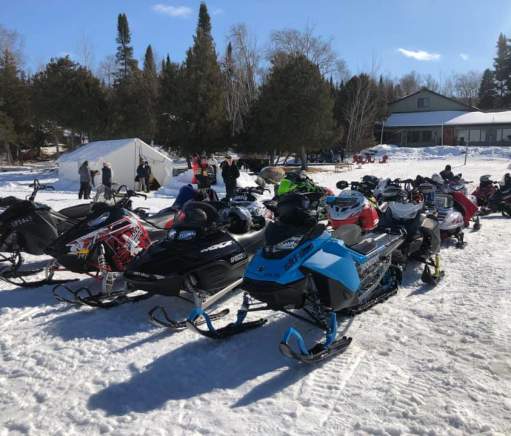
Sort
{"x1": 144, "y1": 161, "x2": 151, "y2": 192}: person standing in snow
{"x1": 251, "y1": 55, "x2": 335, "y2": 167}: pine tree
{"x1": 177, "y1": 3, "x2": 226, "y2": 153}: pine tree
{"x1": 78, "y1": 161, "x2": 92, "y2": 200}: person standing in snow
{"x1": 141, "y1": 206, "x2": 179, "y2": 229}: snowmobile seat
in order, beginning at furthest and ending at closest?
{"x1": 177, "y1": 3, "x2": 226, "y2": 153}: pine tree, {"x1": 251, "y1": 55, "x2": 335, "y2": 167}: pine tree, {"x1": 144, "y1": 161, "x2": 151, "y2": 192}: person standing in snow, {"x1": 78, "y1": 161, "x2": 92, "y2": 200}: person standing in snow, {"x1": 141, "y1": 206, "x2": 179, "y2": 229}: snowmobile seat

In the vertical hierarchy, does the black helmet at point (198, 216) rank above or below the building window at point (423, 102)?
below

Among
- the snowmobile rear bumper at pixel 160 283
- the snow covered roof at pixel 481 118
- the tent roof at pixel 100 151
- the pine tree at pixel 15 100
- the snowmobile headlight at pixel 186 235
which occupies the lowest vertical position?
the snowmobile rear bumper at pixel 160 283

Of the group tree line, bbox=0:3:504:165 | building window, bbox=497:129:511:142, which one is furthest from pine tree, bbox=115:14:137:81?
building window, bbox=497:129:511:142

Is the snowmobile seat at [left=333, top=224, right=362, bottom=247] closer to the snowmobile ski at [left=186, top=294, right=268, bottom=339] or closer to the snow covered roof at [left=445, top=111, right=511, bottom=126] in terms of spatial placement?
the snowmobile ski at [left=186, top=294, right=268, bottom=339]

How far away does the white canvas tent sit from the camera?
57.3 feet

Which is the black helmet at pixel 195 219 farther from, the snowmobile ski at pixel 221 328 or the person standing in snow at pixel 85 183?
the person standing in snow at pixel 85 183

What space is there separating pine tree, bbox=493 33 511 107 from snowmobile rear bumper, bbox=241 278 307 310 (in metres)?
64.3

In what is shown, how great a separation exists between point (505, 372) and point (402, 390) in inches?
30.4

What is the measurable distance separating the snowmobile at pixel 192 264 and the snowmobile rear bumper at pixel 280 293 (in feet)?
2.38

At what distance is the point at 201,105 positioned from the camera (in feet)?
78.6

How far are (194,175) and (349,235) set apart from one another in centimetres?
497

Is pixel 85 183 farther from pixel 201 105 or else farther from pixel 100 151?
pixel 201 105

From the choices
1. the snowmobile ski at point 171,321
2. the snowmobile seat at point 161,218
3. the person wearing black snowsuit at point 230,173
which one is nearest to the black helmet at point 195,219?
the snowmobile ski at point 171,321

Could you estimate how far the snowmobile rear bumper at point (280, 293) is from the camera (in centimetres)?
318
